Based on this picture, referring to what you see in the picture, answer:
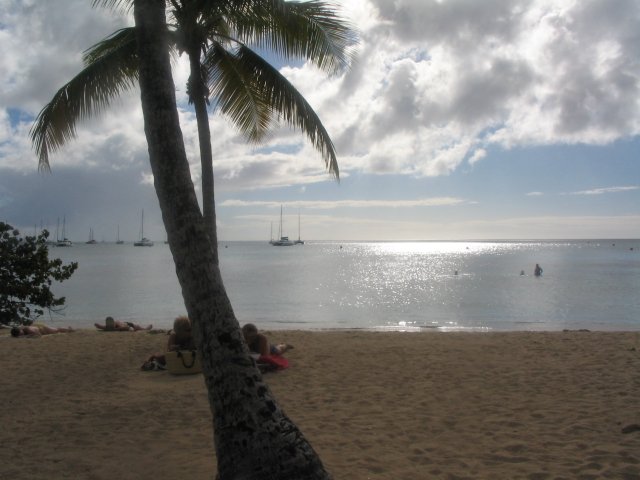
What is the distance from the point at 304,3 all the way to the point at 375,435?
5647mm

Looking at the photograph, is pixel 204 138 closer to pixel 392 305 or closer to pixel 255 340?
pixel 255 340

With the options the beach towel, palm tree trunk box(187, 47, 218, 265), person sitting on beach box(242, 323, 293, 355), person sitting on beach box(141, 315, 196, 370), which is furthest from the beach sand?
palm tree trunk box(187, 47, 218, 265)

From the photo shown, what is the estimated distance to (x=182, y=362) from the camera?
813cm

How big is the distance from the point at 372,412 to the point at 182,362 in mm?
3196

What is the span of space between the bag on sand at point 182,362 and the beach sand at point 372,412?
180mm

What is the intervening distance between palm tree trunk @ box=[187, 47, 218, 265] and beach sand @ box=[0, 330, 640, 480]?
2603 millimetres

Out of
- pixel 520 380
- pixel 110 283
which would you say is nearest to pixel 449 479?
pixel 520 380

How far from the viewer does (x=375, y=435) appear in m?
5.51

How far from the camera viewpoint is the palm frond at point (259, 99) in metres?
8.41

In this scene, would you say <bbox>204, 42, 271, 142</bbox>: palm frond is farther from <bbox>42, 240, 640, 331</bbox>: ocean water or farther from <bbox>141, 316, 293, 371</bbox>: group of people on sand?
<bbox>42, 240, 640, 331</bbox>: ocean water

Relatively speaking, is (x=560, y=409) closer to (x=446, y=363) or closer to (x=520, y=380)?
(x=520, y=380)

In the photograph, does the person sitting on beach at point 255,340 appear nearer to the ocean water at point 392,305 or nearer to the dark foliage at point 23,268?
the dark foliage at point 23,268

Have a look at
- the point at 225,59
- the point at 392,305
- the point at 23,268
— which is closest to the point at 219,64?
the point at 225,59

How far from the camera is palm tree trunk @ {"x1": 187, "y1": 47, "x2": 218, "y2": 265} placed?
8703 millimetres
